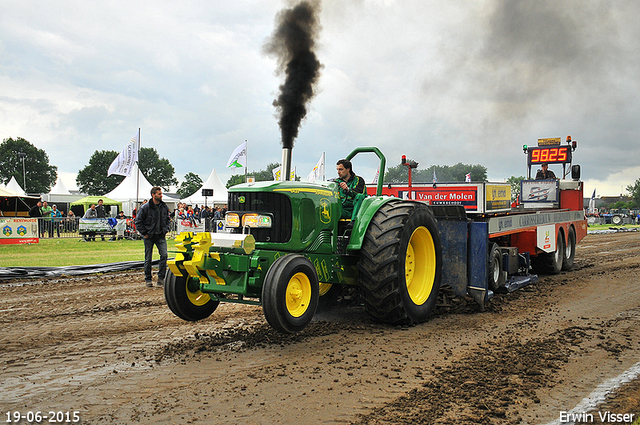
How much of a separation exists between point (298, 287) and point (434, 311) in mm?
2505

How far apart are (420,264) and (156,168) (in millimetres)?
79460

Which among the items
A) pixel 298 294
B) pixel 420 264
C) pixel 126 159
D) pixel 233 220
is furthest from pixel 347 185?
pixel 126 159

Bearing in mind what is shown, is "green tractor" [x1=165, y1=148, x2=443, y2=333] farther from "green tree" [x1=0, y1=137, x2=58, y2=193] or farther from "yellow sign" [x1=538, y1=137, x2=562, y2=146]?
"green tree" [x1=0, y1=137, x2=58, y2=193]

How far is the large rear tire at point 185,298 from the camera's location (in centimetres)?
509

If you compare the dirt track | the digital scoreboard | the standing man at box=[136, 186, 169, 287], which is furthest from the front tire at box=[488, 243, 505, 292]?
the digital scoreboard

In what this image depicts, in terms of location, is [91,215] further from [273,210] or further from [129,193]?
[273,210]

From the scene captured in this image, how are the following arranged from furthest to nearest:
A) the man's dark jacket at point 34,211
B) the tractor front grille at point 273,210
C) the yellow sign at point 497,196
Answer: the man's dark jacket at point 34,211 < the yellow sign at point 497,196 < the tractor front grille at point 273,210

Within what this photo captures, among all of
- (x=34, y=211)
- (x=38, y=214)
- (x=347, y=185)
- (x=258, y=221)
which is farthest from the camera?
(x=38, y=214)

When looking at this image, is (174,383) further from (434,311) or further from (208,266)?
(434,311)

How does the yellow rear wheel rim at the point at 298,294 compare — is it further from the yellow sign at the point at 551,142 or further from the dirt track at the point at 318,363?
the yellow sign at the point at 551,142

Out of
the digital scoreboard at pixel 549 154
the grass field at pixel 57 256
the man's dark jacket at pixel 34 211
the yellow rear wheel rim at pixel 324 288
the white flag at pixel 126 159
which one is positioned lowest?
the grass field at pixel 57 256

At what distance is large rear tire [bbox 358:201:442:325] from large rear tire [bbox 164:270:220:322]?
1.74m

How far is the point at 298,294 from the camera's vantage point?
4.60 metres

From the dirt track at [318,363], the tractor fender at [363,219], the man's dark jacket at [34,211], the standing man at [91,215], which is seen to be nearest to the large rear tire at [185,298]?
the dirt track at [318,363]
